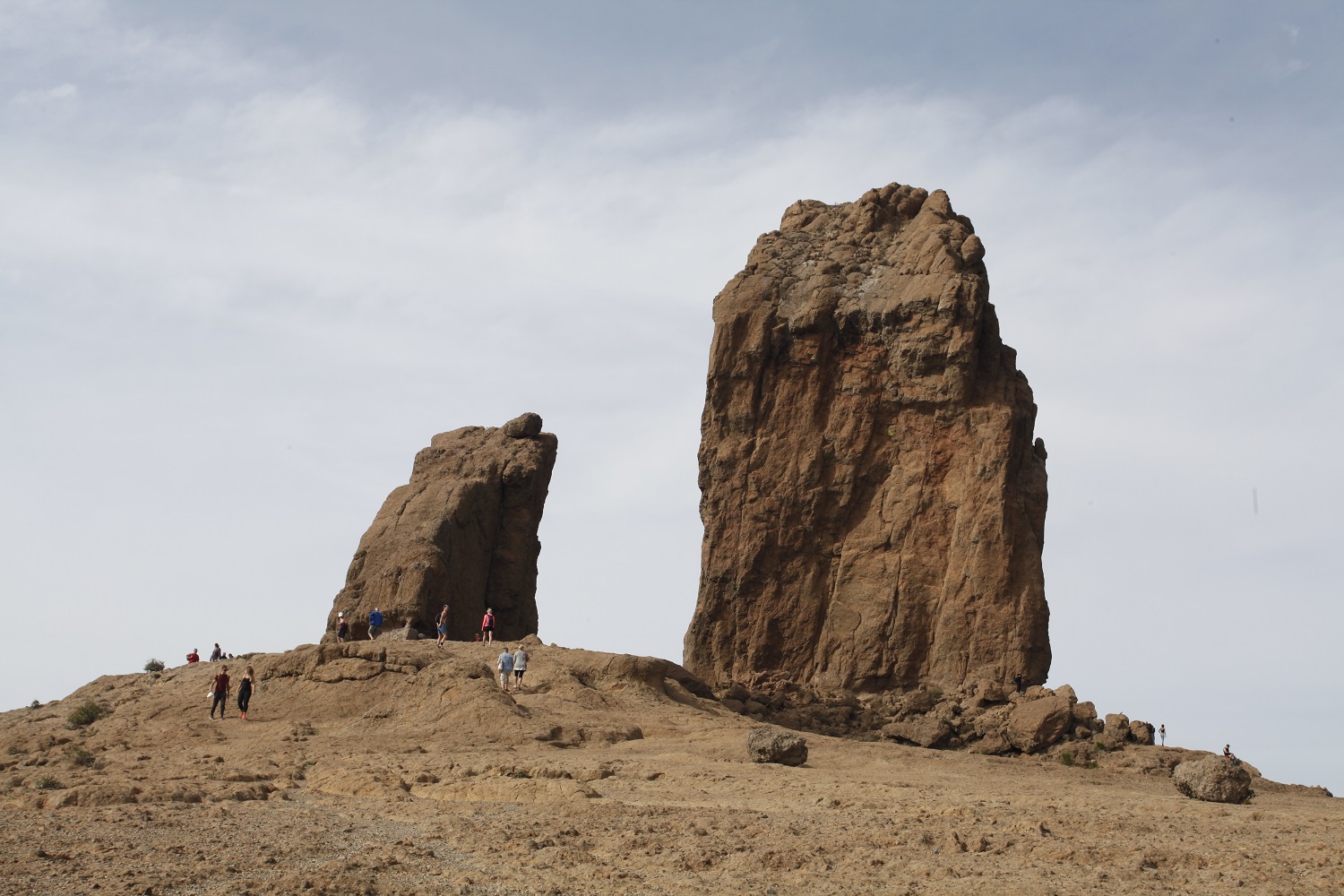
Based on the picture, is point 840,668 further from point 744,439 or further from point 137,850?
point 137,850

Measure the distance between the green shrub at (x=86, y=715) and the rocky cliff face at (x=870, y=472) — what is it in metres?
12.6

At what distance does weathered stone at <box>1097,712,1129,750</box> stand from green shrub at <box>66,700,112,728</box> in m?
17.5

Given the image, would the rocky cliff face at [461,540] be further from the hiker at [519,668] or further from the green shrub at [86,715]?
the hiker at [519,668]

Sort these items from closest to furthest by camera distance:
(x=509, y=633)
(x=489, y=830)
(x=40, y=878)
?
(x=40, y=878) < (x=489, y=830) < (x=509, y=633)

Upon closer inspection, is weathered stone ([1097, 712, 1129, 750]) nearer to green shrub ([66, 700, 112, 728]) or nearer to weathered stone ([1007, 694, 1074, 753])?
weathered stone ([1007, 694, 1074, 753])

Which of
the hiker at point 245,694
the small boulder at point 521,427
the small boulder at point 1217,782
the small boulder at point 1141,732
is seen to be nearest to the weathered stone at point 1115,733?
the small boulder at point 1141,732

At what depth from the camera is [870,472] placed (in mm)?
30297

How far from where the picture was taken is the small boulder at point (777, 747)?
1722 cm

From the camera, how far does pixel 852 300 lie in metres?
30.7

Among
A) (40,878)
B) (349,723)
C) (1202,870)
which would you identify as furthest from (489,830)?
(349,723)

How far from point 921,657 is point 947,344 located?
681cm

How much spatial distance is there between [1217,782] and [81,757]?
47.6 ft

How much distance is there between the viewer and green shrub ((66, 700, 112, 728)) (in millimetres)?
22125

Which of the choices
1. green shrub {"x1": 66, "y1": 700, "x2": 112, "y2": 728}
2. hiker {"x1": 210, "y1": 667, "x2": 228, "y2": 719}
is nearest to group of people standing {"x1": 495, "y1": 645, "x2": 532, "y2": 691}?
hiker {"x1": 210, "y1": 667, "x2": 228, "y2": 719}
